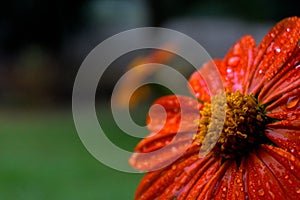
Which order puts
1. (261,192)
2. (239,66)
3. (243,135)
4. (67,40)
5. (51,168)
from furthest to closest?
(67,40) < (51,168) < (239,66) < (243,135) < (261,192)

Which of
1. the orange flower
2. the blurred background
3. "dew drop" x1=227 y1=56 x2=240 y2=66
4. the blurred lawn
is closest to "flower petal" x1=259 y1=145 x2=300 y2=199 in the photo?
the orange flower

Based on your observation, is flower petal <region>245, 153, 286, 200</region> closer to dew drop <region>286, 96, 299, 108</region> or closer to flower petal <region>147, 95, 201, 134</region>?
dew drop <region>286, 96, 299, 108</region>

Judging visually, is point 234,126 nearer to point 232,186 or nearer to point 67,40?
point 232,186

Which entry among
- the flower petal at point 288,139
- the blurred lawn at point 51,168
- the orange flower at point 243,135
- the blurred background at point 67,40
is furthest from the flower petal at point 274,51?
the blurred background at point 67,40

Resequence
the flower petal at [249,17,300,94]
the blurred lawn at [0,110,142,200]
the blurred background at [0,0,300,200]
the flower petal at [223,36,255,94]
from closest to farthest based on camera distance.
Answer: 1. the flower petal at [249,17,300,94]
2. the flower petal at [223,36,255,94]
3. the blurred lawn at [0,110,142,200]
4. the blurred background at [0,0,300,200]

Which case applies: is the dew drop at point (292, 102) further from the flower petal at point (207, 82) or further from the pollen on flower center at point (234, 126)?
the flower petal at point (207, 82)

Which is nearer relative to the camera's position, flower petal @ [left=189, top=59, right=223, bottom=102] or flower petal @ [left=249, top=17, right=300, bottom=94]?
A: flower petal @ [left=249, top=17, right=300, bottom=94]

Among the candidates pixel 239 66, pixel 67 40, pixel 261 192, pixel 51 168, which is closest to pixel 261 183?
pixel 261 192

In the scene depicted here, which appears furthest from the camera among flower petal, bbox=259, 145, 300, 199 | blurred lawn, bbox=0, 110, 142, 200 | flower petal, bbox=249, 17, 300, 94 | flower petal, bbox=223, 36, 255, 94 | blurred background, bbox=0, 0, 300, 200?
blurred background, bbox=0, 0, 300, 200
